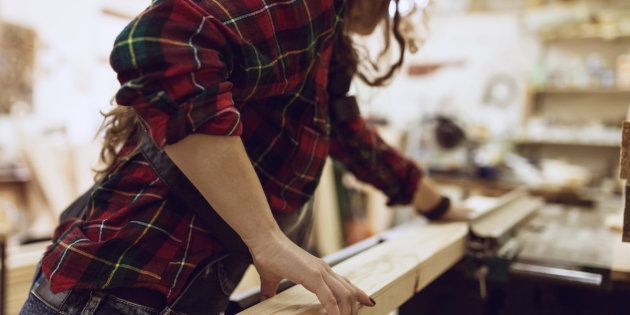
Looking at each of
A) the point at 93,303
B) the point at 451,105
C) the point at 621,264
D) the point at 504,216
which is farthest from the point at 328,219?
the point at 93,303

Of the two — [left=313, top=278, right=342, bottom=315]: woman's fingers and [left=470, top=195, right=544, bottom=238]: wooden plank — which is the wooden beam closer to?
[left=470, top=195, right=544, bottom=238]: wooden plank

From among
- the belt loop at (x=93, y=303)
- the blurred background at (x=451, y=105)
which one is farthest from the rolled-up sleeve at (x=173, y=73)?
the blurred background at (x=451, y=105)

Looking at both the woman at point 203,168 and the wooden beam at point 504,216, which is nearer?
the woman at point 203,168

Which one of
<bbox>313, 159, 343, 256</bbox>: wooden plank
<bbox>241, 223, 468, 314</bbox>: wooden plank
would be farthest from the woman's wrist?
<bbox>313, 159, 343, 256</bbox>: wooden plank

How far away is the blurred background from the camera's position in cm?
343

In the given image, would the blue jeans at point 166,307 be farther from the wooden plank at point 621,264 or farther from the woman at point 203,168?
the wooden plank at point 621,264

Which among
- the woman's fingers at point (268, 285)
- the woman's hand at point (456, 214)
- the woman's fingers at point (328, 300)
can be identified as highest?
the woman's fingers at point (328, 300)

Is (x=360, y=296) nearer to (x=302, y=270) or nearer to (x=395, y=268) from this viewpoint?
(x=302, y=270)

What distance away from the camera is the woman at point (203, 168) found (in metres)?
0.58

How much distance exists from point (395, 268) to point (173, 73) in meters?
0.54

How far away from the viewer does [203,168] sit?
0.61 metres

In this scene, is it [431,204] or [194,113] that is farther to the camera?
[431,204]

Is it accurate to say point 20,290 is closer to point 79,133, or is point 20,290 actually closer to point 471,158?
point 471,158

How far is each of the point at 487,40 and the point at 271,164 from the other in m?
4.64
